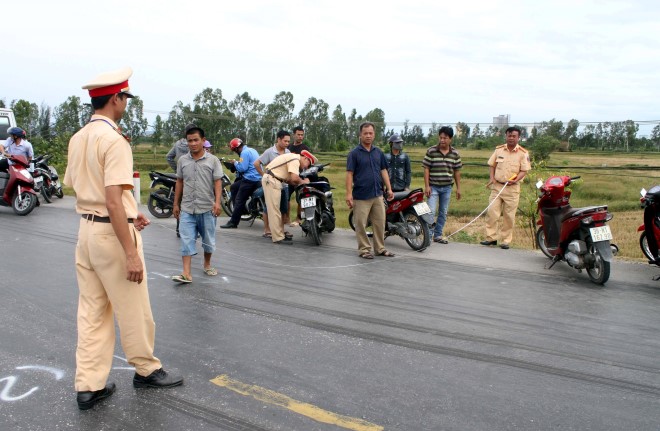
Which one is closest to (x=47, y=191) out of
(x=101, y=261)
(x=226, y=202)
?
(x=226, y=202)

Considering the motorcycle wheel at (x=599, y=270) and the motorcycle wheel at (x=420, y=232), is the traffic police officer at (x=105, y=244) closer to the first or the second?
the motorcycle wheel at (x=599, y=270)

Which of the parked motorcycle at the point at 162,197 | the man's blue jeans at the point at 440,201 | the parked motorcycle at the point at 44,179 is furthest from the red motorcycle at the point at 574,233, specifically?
the parked motorcycle at the point at 44,179

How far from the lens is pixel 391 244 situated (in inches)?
375

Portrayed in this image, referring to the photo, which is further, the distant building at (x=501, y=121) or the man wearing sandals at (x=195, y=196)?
the distant building at (x=501, y=121)

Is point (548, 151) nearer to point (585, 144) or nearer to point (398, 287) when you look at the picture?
point (585, 144)

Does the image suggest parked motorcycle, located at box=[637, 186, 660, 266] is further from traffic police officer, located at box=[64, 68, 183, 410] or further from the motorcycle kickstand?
traffic police officer, located at box=[64, 68, 183, 410]

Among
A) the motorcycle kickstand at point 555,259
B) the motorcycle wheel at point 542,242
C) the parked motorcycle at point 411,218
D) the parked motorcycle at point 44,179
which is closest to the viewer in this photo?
the motorcycle kickstand at point 555,259

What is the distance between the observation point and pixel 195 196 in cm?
655

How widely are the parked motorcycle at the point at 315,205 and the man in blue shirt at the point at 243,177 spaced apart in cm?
98

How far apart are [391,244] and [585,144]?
Answer: 1548cm

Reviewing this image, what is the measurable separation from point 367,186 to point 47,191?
31.6 ft

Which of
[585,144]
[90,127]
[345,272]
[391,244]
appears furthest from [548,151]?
[90,127]

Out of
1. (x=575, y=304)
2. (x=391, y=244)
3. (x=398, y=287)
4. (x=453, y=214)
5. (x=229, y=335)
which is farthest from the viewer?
(x=453, y=214)

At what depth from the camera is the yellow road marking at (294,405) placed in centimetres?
331
